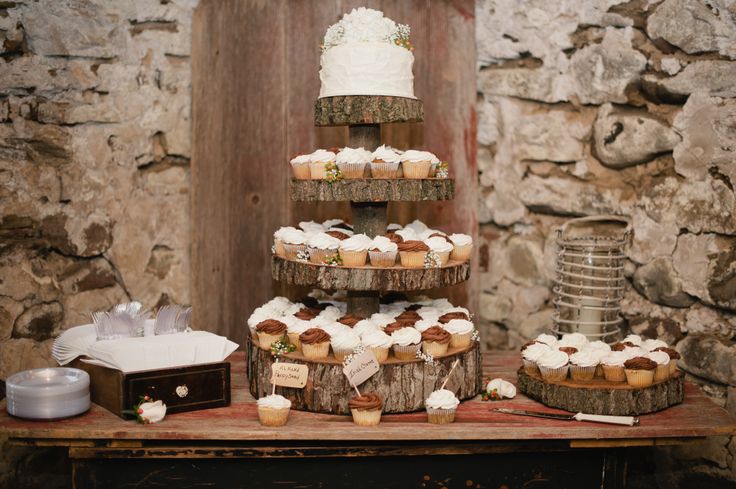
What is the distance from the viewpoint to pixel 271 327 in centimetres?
298

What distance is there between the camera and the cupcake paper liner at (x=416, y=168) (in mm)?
2947

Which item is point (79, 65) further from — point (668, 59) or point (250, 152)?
point (668, 59)

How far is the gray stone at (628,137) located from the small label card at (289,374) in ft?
6.14

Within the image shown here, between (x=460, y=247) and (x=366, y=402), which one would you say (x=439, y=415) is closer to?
(x=366, y=402)

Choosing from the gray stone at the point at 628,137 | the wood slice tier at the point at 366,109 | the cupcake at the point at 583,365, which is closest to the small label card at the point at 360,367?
the cupcake at the point at 583,365

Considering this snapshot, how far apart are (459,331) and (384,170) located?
73cm

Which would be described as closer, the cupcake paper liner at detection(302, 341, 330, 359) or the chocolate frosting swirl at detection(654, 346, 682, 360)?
the cupcake paper liner at detection(302, 341, 330, 359)

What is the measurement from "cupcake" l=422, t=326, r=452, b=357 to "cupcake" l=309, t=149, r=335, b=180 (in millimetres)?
762

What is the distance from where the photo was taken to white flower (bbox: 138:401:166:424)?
108 inches

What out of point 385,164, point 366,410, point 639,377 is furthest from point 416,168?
point 639,377

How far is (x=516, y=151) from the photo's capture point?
3.83 meters

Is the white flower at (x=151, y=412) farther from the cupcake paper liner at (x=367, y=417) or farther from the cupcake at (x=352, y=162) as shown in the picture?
the cupcake at (x=352, y=162)

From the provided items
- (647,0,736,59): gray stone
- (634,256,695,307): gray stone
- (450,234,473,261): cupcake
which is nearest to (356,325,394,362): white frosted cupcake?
(450,234,473,261): cupcake

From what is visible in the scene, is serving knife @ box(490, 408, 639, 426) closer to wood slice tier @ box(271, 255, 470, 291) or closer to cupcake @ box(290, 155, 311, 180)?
wood slice tier @ box(271, 255, 470, 291)
